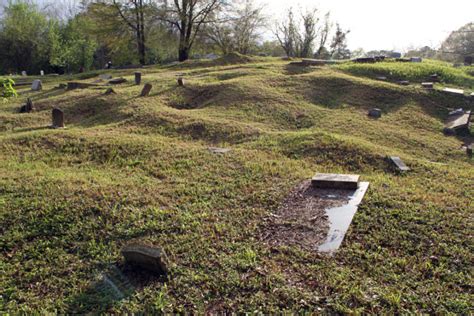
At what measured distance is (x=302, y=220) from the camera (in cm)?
404

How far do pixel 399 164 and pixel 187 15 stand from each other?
63.8 feet

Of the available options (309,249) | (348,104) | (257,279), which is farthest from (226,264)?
(348,104)

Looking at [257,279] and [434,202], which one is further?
[434,202]

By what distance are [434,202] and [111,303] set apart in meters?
3.66

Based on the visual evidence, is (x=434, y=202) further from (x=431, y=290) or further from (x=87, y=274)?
(x=87, y=274)

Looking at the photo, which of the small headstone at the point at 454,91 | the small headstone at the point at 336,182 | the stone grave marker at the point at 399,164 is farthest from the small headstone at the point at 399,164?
the small headstone at the point at 454,91

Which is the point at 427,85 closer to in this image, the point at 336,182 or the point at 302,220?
the point at 336,182

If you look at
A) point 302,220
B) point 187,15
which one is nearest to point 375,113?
point 302,220

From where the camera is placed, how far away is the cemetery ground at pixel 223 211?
293 centimetres

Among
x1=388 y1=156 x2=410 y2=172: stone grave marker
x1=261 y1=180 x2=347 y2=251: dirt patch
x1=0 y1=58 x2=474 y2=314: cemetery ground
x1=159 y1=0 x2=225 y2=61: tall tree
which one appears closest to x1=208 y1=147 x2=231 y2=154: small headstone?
x1=0 y1=58 x2=474 y2=314: cemetery ground

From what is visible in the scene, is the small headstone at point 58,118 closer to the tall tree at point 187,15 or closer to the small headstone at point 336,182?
the small headstone at point 336,182

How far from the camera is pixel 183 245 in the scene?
353cm

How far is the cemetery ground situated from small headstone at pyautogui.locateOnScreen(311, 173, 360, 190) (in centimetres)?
27

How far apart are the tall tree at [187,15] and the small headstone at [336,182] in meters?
19.7
